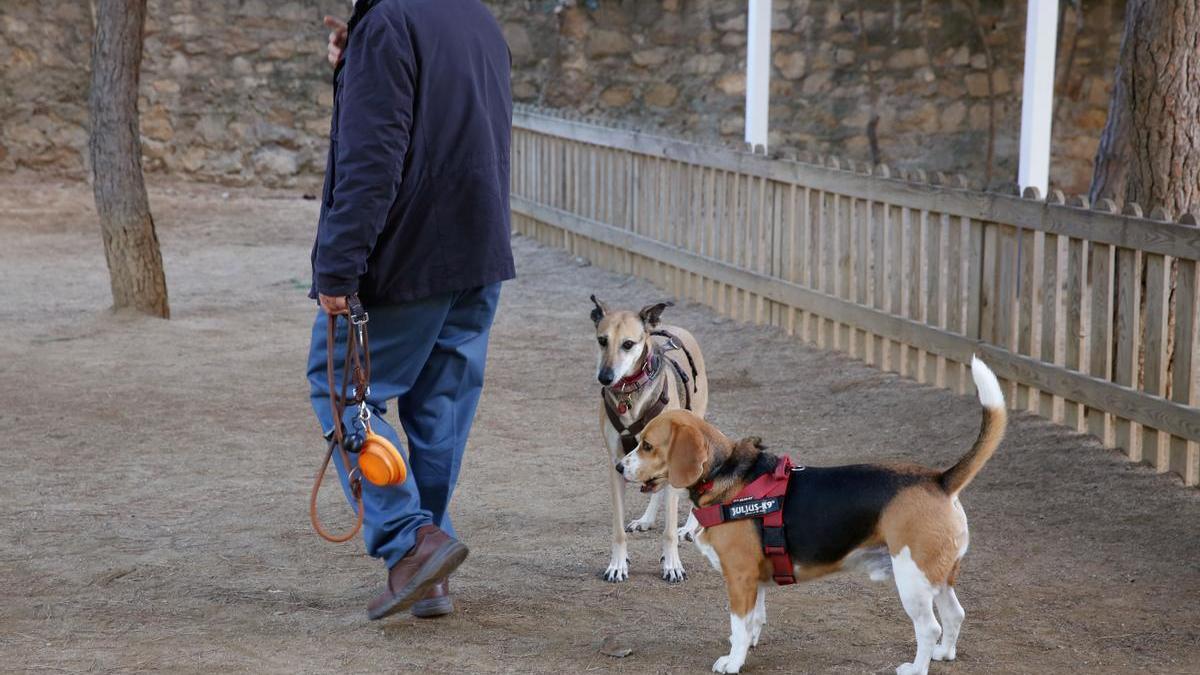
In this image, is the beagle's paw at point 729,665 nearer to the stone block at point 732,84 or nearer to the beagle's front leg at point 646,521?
the beagle's front leg at point 646,521

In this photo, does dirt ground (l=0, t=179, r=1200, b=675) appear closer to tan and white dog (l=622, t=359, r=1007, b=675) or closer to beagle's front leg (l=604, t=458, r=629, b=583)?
beagle's front leg (l=604, t=458, r=629, b=583)

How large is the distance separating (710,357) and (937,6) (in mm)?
7540

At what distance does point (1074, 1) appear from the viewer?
14.5m

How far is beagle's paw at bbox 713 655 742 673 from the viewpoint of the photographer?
3.81 metres

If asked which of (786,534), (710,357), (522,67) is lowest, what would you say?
(710,357)

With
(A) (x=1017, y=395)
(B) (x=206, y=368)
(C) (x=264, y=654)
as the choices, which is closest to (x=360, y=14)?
(C) (x=264, y=654)

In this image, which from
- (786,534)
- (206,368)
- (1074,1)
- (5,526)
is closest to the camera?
(786,534)

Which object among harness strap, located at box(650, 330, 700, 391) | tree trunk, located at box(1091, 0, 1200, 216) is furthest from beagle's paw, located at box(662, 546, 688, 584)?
tree trunk, located at box(1091, 0, 1200, 216)

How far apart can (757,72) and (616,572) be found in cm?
698

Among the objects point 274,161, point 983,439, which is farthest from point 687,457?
point 274,161

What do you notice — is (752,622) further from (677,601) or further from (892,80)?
(892,80)

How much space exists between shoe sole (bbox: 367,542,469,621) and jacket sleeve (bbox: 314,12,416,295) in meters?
0.77

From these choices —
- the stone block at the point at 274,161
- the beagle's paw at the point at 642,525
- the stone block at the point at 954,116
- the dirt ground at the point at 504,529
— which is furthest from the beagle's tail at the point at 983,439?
the stone block at the point at 274,161

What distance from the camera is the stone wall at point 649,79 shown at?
47.6 feet
